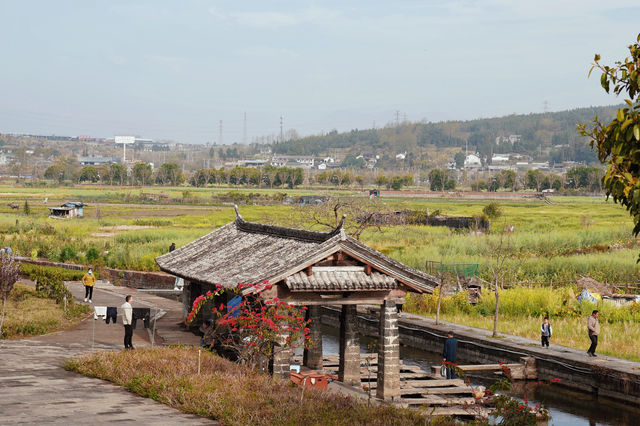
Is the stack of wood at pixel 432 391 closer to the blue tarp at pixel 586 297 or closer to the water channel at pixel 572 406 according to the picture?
the water channel at pixel 572 406

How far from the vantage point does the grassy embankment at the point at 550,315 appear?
28453 mm

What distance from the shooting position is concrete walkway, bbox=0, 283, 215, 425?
50.2 ft

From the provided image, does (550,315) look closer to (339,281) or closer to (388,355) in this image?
(388,355)

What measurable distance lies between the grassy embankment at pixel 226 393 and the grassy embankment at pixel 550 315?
1376 cm

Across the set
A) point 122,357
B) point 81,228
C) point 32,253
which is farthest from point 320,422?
point 81,228

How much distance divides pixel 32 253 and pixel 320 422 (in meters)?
40.6

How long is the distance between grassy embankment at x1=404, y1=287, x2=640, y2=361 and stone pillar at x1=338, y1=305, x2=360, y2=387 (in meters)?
9.70

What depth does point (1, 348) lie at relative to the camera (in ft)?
74.4

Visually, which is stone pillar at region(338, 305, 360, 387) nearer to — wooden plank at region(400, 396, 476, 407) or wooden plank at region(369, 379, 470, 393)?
wooden plank at region(369, 379, 470, 393)

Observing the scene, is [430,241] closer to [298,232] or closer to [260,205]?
[298,232]

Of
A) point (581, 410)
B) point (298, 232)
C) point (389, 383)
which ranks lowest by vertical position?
point (581, 410)

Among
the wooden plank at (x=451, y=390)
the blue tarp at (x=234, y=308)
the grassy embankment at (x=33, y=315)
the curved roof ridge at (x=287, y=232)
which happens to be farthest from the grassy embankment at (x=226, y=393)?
the grassy embankment at (x=33, y=315)

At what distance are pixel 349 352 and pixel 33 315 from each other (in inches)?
508

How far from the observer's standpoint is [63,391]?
691 inches
